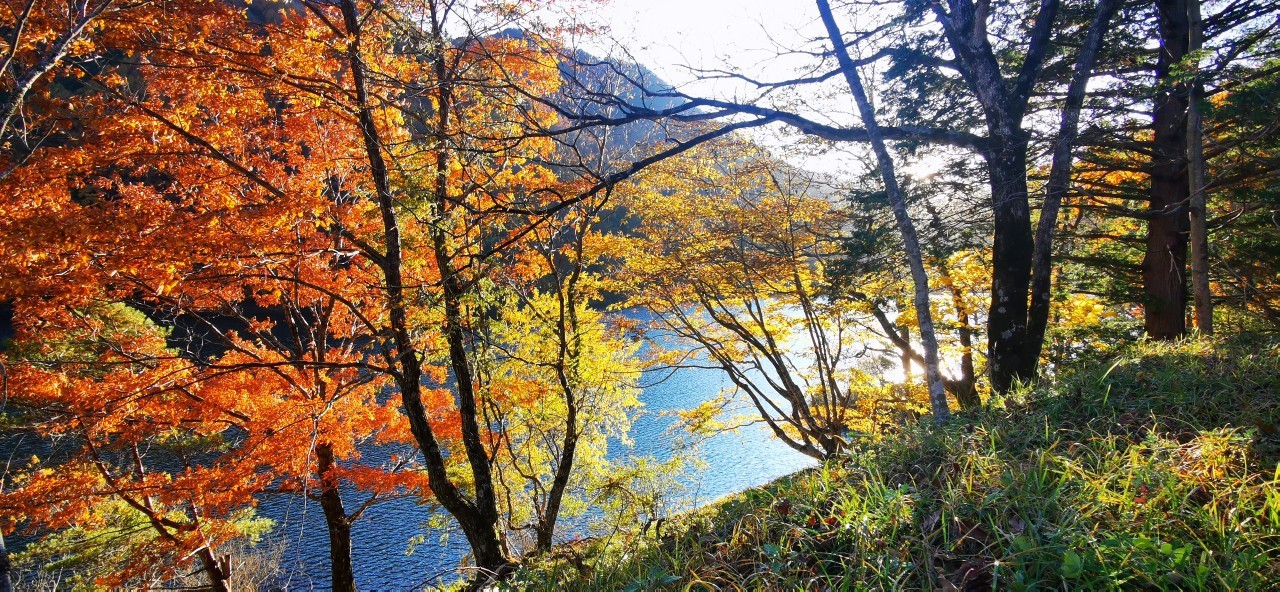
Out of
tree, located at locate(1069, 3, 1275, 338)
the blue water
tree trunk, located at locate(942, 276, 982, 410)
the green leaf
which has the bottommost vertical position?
the blue water

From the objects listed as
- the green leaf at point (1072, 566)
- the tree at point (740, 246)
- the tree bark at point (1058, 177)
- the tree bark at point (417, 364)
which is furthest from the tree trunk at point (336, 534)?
the green leaf at point (1072, 566)

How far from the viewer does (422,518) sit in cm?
1661

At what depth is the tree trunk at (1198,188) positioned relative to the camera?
5977mm

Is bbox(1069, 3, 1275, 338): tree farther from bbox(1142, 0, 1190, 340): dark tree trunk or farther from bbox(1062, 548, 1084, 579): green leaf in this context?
bbox(1062, 548, 1084, 579): green leaf

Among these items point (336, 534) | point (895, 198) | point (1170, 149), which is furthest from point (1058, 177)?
point (336, 534)

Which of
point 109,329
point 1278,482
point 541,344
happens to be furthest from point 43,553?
point 1278,482

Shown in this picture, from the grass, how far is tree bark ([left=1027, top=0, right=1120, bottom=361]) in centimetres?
237

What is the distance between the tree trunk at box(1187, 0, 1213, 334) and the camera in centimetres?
598

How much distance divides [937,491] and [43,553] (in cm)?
1635

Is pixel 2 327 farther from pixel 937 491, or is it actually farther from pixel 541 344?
pixel 937 491

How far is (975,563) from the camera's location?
157cm

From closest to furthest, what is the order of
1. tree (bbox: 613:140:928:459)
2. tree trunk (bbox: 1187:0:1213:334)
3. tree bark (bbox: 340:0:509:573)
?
tree bark (bbox: 340:0:509:573) < tree trunk (bbox: 1187:0:1213:334) < tree (bbox: 613:140:928:459)

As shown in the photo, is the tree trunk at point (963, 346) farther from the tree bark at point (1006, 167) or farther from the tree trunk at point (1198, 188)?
the tree bark at point (1006, 167)

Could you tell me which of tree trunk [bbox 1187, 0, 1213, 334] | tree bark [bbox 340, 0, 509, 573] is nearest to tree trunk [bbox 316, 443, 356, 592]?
tree bark [bbox 340, 0, 509, 573]
